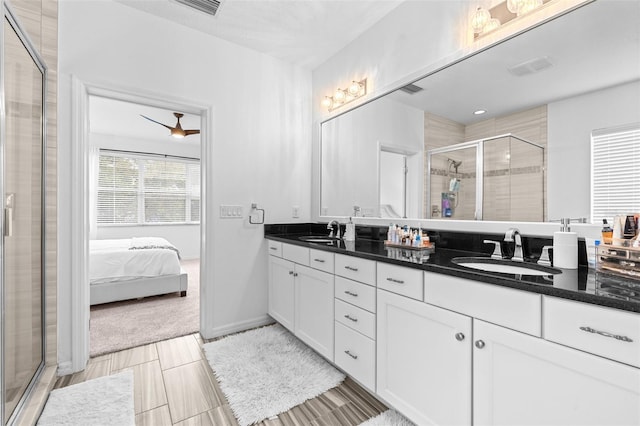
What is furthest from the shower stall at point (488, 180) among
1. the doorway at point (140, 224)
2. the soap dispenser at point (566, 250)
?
the doorway at point (140, 224)

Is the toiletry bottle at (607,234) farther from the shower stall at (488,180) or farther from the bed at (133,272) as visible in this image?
the bed at (133,272)

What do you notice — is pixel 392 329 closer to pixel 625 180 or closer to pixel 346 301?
pixel 346 301

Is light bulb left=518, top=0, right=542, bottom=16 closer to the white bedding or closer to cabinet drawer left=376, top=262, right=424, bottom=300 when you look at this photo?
cabinet drawer left=376, top=262, right=424, bottom=300

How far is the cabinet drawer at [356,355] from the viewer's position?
1.60 m

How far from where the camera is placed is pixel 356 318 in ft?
5.59

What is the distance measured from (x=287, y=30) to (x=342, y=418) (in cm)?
280

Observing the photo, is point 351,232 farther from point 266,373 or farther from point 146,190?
point 146,190

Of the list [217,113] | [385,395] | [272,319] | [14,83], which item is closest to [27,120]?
[14,83]

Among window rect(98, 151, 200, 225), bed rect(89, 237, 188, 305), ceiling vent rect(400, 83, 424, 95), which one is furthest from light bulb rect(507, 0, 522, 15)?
window rect(98, 151, 200, 225)

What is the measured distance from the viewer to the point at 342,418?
Result: 1.55m

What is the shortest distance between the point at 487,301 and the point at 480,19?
155 centimetres

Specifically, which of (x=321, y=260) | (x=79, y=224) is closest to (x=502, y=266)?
(x=321, y=260)

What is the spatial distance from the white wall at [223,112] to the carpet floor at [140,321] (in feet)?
1.25

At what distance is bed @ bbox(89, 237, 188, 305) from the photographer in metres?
3.12
